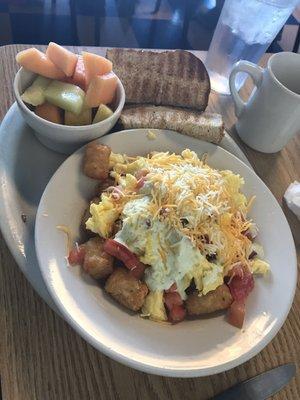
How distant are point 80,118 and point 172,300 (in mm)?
521

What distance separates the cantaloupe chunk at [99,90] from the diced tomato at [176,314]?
557mm

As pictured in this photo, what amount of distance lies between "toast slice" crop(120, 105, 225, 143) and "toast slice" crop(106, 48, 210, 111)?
0.25 ft

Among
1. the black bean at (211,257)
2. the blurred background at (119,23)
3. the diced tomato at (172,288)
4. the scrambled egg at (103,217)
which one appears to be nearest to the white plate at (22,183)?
the scrambled egg at (103,217)

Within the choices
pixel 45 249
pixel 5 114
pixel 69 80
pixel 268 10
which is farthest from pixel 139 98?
pixel 45 249

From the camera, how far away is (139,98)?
1.33 m

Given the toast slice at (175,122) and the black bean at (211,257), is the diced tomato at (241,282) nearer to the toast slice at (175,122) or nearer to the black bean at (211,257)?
the black bean at (211,257)

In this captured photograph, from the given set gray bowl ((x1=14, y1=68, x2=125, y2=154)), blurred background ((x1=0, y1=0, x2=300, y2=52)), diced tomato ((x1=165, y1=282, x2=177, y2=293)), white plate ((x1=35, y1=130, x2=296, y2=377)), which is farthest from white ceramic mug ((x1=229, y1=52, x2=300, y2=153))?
blurred background ((x1=0, y1=0, x2=300, y2=52))

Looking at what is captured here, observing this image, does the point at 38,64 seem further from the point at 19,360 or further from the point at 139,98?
the point at 19,360

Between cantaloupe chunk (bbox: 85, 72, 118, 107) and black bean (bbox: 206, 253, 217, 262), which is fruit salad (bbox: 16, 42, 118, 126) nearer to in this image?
cantaloupe chunk (bbox: 85, 72, 118, 107)

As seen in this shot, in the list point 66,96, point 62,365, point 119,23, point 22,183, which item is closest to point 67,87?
point 66,96

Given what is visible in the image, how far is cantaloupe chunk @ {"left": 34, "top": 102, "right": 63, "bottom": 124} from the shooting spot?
1.08m

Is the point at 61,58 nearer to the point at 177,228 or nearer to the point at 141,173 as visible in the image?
the point at 141,173

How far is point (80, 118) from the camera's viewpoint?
109 centimetres

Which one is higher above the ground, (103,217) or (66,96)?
(66,96)
